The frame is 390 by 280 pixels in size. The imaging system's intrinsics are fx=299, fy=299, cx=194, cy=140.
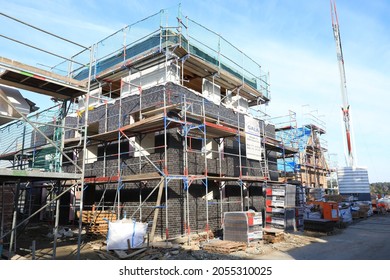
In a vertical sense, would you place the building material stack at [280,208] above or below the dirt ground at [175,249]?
above

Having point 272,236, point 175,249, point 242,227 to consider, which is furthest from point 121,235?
point 272,236

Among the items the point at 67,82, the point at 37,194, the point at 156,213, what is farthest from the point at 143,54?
the point at 37,194

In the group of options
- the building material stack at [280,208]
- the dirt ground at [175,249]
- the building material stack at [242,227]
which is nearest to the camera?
the dirt ground at [175,249]

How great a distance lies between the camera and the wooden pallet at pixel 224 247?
9.86 metres

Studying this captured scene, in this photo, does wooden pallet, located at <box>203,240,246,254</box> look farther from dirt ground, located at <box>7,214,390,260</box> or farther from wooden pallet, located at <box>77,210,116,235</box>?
wooden pallet, located at <box>77,210,116,235</box>

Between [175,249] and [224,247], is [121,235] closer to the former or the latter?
[175,249]

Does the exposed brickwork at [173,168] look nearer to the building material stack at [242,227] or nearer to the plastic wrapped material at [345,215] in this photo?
the building material stack at [242,227]

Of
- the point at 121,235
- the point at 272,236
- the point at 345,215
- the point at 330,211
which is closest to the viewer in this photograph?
the point at 121,235

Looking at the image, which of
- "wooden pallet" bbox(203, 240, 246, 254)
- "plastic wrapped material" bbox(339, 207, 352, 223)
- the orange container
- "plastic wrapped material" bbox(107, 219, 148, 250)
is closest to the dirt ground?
"wooden pallet" bbox(203, 240, 246, 254)

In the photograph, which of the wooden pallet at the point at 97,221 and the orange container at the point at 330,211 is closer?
the wooden pallet at the point at 97,221

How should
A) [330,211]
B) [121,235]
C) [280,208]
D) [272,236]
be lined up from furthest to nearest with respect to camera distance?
[330,211]
[280,208]
[272,236]
[121,235]

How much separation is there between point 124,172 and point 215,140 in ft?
16.2

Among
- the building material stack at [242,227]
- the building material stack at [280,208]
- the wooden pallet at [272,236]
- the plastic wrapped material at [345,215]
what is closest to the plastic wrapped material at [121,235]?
the building material stack at [242,227]

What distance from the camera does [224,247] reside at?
32.6ft
